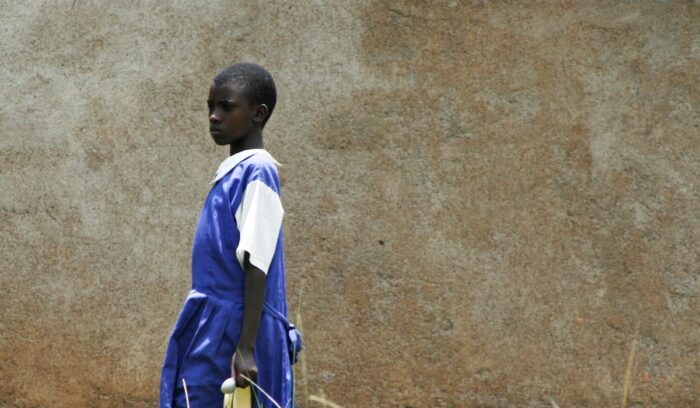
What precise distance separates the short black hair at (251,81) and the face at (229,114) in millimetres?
17

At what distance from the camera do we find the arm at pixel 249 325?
2.64 metres

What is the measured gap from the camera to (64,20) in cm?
473

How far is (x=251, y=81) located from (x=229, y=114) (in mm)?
122

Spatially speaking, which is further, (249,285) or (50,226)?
(50,226)

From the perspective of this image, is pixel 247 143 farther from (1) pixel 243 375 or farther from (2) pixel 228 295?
(1) pixel 243 375

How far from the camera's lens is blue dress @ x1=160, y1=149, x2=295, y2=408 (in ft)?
8.81

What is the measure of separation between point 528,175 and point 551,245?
31 centimetres

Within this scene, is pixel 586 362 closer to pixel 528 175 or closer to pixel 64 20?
pixel 528 175

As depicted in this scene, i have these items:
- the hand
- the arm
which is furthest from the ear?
the hand

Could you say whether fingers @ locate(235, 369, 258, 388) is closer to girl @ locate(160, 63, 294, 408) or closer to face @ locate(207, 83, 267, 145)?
girl @ locate(160, 63, 294, 408)

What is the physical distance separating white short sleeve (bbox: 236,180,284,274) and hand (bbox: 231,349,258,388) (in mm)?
217

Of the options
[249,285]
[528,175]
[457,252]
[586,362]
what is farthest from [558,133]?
[249,285]

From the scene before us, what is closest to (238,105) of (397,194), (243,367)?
(243,367)

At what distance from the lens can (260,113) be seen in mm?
2908
